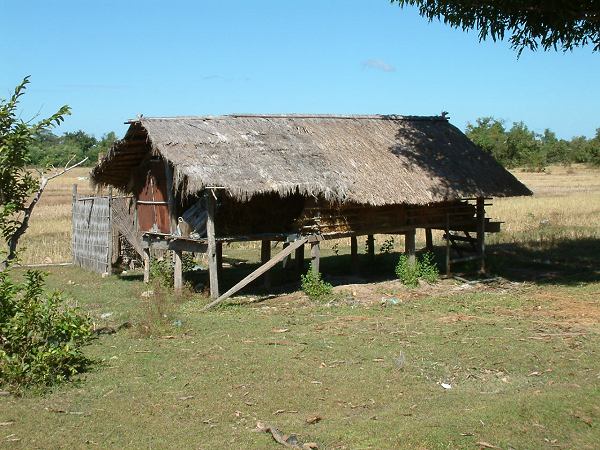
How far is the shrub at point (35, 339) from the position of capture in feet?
27.6

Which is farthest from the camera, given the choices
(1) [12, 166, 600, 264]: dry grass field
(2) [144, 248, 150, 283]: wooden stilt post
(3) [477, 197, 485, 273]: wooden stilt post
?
(1) [12, 166, 600, 264]: dry grass field

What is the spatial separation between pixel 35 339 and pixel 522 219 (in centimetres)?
2137

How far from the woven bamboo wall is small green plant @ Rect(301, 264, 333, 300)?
612 centimetres

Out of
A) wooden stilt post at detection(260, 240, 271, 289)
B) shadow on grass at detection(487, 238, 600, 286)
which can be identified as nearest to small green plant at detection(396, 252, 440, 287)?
shadow on grass at detection(487, 238, 600, 286)

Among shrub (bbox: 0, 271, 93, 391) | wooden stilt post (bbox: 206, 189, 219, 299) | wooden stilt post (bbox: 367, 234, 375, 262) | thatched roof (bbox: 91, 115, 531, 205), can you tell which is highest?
thatched roof (bbox: 91, 115, 531, 205)

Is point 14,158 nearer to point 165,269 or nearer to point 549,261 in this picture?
point 165,269

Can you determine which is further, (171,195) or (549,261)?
(549,261)

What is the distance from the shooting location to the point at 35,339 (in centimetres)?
918

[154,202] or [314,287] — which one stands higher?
[154,202]

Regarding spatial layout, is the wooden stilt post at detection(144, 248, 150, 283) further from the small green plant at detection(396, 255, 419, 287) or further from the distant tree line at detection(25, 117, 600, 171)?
the distant tree line at detection(25, 117, 600, 171)

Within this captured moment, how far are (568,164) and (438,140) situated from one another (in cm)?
5148

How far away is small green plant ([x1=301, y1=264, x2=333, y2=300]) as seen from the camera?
1402 centimetres

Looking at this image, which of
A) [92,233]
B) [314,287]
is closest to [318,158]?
[314,287]

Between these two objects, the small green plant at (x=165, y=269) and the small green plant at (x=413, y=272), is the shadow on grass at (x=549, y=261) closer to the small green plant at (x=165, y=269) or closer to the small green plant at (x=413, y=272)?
the small green plant at (x=413, y=272)
